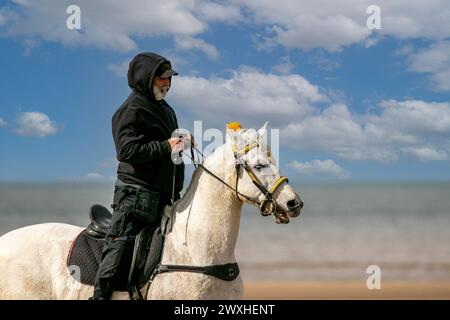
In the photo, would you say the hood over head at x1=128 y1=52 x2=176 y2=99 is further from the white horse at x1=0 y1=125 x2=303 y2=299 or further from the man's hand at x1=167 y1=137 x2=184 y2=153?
the white horse at x1=0 y1=125 x2=303 y2=299

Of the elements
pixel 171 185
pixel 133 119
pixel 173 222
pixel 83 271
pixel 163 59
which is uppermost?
pixel 163 59

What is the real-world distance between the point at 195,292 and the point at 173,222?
753 millimetres

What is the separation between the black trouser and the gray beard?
980 millimetres

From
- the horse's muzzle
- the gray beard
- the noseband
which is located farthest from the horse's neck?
the gray beard

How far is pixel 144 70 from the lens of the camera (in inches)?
248

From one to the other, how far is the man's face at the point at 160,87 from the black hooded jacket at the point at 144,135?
0.06m

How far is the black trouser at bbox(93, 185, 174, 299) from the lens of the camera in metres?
6.04

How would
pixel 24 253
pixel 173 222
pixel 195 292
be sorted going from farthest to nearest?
pixel 24 253 → pixel 173 222 → pixel 195 292

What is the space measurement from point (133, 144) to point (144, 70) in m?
0.79

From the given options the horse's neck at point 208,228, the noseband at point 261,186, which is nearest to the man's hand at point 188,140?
the horse's neck at point 208,228
